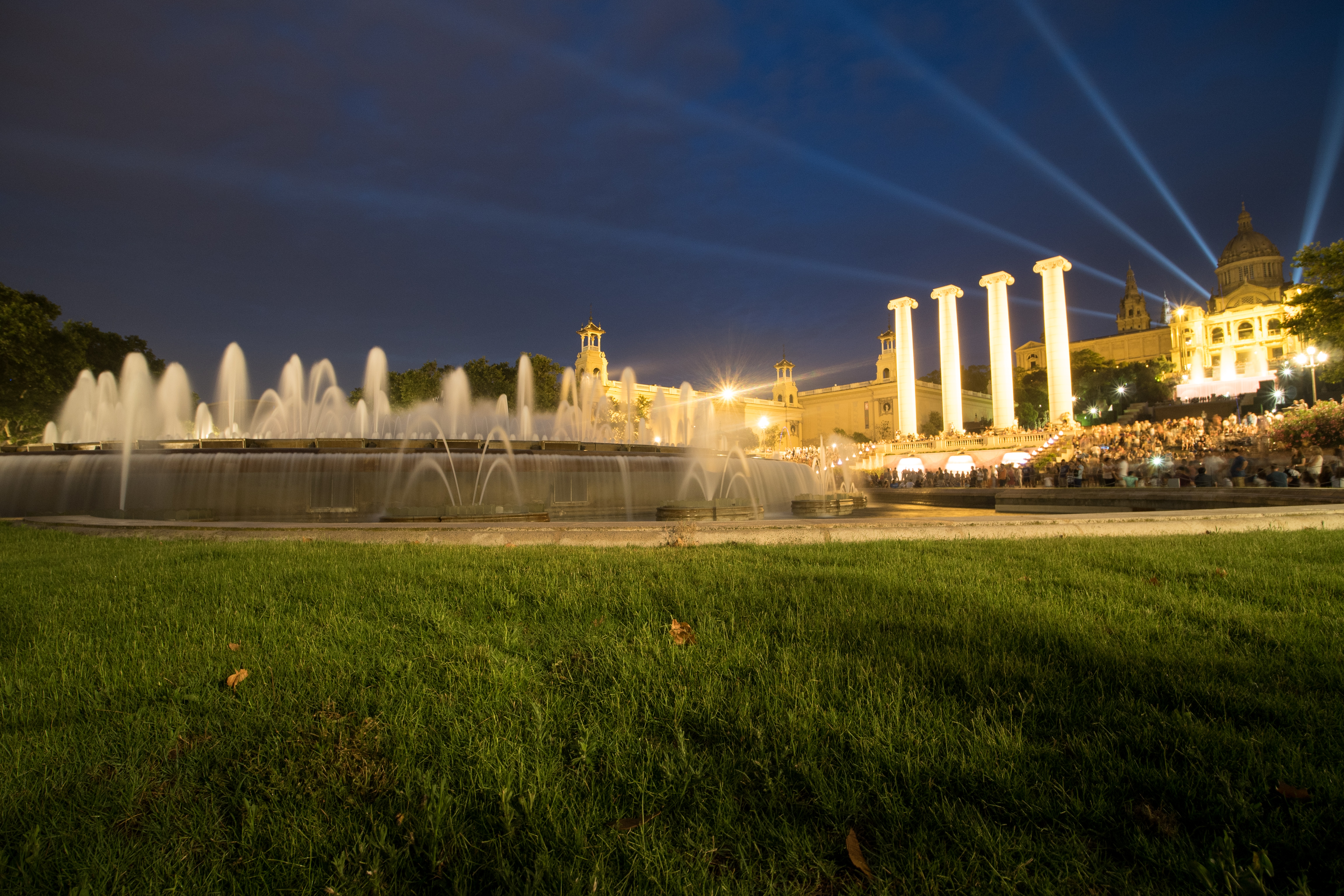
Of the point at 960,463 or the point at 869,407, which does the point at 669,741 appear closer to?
the point at 960,463

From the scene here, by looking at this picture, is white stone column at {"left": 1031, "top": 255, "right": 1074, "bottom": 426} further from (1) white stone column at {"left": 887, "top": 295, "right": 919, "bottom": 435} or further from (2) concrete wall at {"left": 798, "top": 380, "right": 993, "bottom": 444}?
(2) concrete wall at {"left": 798, "top": 380, "right": 993, "bottom": 444}

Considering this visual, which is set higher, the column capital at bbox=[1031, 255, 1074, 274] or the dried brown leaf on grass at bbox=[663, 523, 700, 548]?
the column capital at bbox=[1031, 255, 1074, 274]

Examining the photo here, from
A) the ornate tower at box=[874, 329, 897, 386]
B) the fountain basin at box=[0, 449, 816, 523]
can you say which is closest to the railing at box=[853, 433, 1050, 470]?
the fountain basin at box=[0, 449, 816, 523]

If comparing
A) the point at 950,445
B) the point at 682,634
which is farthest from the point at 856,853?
the point at 950,445

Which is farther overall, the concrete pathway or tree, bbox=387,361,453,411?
tree, bbox=387,361,453,411

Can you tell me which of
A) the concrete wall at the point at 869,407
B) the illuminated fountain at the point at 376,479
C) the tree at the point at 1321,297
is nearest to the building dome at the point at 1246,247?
the concrete wall at the point at 869,407

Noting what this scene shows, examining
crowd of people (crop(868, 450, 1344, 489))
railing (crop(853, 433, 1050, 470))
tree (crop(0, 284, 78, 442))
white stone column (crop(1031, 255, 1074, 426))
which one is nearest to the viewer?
crowd of people (crop(868, 450, 1344, 489))

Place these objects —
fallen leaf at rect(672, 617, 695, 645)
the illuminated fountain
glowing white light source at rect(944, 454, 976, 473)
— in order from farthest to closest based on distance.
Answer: glowing white light source at rect(944, 454, 976, 473), the illuminated fountain, fallen leaf at rect(672, 617, 695, 645)

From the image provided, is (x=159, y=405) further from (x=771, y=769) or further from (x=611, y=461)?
(x=771, y=769)

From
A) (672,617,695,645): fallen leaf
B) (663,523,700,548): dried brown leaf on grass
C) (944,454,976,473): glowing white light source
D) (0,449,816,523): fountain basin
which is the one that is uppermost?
(944,454,976,473): glowing white light source

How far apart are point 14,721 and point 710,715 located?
2618mm

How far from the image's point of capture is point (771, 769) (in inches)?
82.8

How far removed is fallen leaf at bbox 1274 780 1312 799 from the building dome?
136416mm

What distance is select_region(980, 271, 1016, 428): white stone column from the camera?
50781 millimetres
